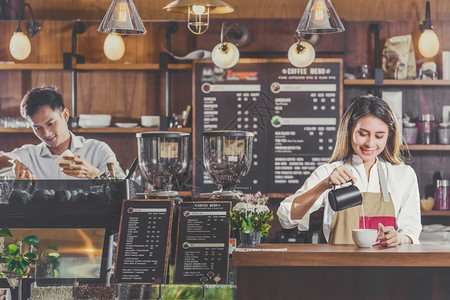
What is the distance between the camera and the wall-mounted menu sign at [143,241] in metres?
2.41

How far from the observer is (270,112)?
5203 millimetres

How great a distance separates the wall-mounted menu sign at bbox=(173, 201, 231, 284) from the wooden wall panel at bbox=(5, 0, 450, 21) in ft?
10.1

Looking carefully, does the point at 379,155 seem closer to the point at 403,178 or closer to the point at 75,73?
the point at 403,178

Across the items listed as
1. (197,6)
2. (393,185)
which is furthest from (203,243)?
(197,6)

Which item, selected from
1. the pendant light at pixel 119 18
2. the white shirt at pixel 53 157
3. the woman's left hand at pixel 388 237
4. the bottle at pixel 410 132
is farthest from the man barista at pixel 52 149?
the bottle at pixel 410 132

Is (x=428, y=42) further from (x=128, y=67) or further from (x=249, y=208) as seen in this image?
(x=249, y=208)

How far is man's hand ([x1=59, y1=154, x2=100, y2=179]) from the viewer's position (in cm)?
361

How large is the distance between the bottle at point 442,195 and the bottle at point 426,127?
319mm

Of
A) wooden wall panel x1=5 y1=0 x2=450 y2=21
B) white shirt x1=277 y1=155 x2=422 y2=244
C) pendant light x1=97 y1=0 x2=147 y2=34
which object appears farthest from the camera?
wooden wall panel x1=5 y1=0 x2=450 y2=21

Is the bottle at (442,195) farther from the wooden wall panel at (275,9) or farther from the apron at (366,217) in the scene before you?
the apron at (366,217)

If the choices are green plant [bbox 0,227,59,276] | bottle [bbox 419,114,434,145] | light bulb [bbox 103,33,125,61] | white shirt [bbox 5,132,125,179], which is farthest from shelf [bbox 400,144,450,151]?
green plant [bbox 0,227,59,276]

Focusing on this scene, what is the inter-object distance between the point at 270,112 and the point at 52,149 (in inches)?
75.2

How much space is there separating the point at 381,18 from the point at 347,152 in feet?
8.87

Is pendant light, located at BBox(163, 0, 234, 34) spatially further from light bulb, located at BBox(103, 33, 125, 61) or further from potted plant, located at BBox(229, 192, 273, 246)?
light bulb, located at BBox(103, 33, 125, 61)
